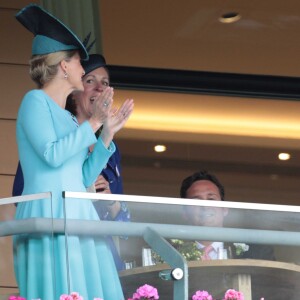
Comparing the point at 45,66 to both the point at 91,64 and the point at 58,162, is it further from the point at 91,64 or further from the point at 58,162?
the point at 91,64

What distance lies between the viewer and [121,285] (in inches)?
203

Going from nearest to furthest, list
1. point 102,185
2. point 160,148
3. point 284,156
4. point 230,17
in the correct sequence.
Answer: point 102,185 < point 230,17 < point 160,148 < point 284,156

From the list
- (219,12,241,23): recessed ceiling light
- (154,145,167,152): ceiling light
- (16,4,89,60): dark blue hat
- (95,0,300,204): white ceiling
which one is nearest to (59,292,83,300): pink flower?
(16,4,89,60): dark blue hat

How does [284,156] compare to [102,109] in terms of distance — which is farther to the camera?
[284,156]

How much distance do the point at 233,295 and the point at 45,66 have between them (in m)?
1.33

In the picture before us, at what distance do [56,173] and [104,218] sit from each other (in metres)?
0.36

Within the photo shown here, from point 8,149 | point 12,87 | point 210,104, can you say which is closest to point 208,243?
point 8,149

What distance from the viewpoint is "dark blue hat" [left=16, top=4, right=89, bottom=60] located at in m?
5.73

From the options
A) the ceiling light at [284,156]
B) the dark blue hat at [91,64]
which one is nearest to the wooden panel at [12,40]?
the dark blue hat at [91,64]

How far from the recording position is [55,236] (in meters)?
5.06

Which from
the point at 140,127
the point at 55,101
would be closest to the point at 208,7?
the point at 140,127

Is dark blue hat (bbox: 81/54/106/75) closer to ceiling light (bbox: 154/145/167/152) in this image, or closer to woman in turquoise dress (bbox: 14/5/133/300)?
woman in turquoise dress (bbox: 14/5/133/300)

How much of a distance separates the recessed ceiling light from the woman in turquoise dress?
12.7ft

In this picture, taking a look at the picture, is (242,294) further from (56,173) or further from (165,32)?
(165,32)
